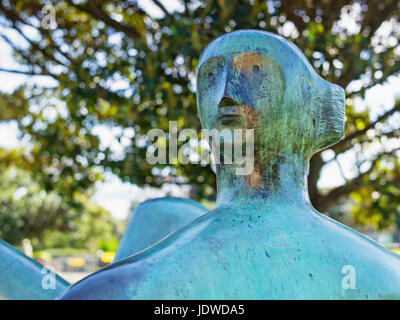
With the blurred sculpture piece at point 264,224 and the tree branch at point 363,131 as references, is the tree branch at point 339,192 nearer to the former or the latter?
the tree branch at point 363,131

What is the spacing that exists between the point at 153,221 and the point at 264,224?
1.06 metres

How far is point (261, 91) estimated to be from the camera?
174 centimetres

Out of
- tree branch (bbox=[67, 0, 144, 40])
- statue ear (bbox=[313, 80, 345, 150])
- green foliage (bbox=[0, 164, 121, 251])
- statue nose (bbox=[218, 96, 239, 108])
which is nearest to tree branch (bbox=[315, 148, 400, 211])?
tree branch (bbox=[67, 0, 144, 40])

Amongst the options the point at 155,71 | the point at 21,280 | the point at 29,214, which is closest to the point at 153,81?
the point at 155,71

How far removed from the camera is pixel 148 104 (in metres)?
6.32

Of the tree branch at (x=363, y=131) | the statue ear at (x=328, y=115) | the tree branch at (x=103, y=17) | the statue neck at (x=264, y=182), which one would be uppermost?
the tree branch at (x=103, y=17)

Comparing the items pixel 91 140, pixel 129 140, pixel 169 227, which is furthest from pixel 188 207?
pixel 91 140

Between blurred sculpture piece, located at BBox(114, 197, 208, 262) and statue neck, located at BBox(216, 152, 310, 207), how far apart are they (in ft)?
2.47

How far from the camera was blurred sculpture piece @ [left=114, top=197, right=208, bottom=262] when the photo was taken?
253 centimetres

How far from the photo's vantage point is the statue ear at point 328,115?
1.93m

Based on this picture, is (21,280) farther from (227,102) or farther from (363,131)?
(363,131)

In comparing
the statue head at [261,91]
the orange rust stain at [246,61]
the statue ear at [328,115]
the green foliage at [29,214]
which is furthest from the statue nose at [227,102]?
the green foliage at [29,214]

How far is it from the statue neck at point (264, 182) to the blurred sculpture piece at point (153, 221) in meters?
0.75
